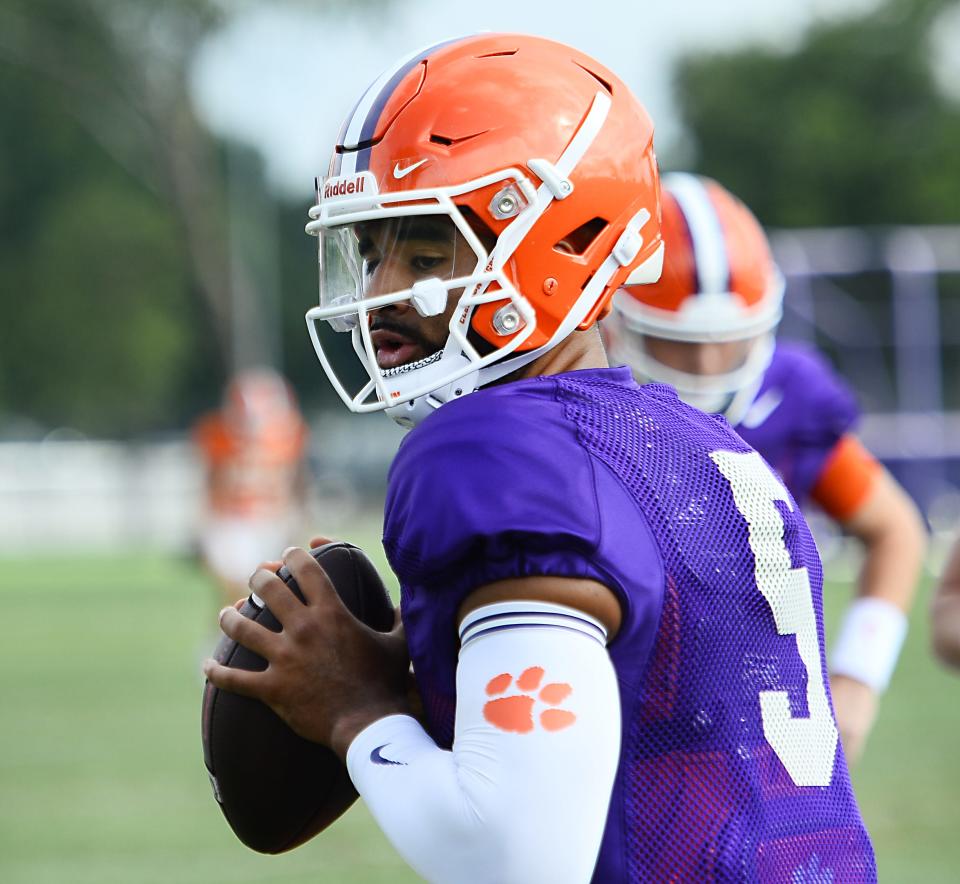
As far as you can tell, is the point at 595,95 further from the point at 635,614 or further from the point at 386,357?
the point at 635,614

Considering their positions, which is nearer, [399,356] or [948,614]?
[399,356]

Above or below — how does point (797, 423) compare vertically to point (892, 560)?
above

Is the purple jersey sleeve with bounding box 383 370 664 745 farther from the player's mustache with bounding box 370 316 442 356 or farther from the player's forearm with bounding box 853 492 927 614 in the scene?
the player's forearm with bounding box 853 492 927 614

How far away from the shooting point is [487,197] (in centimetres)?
212

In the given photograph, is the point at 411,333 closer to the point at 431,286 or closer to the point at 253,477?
the point at 431,286

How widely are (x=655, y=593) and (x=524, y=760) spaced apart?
0.24 meters

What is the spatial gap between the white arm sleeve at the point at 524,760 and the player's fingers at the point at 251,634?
12.6 inches

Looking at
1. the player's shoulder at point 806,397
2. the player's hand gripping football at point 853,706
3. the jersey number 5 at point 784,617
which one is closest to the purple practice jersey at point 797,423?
the player's shoulder at point 806,397

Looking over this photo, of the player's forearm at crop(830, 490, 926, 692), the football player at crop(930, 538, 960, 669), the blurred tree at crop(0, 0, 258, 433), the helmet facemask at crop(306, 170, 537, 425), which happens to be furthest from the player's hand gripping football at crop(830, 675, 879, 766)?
the blurred tree at crop(0, 0, 258, 433)

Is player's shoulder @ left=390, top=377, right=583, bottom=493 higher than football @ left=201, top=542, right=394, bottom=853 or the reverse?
higher

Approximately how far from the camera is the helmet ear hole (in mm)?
2197

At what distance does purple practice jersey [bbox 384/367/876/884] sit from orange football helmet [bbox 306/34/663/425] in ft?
0.47

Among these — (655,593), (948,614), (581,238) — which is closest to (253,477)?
(948,614)

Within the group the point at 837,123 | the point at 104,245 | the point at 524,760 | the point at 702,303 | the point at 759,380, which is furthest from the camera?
the point at 837,123
